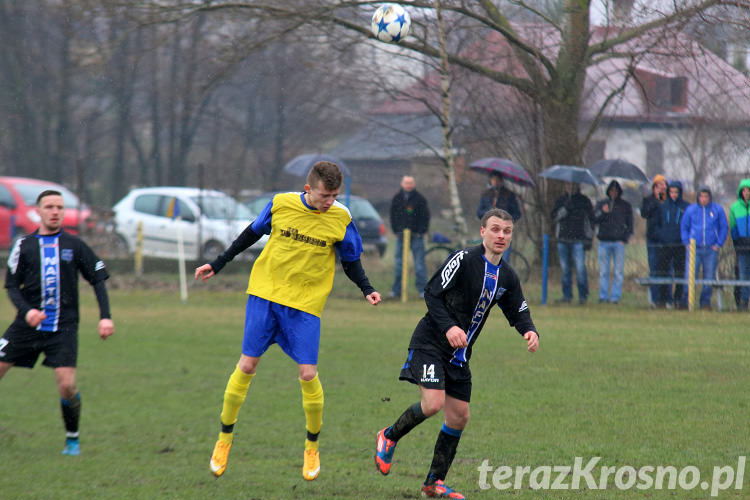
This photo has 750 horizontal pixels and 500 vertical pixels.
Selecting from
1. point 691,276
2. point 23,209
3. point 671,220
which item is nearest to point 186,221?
point 23,209

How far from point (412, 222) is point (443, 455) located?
9409 mm

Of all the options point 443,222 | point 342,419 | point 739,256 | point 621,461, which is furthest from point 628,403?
point 443,222

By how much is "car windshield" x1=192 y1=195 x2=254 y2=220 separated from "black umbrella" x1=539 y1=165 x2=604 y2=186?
683 cm

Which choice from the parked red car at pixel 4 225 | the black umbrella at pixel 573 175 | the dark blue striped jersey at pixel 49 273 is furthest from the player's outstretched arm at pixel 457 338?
the parked red car at pixel 4 225

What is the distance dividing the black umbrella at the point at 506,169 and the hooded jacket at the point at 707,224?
2851 millimetres

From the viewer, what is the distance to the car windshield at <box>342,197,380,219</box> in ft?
65.8

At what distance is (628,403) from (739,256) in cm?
588

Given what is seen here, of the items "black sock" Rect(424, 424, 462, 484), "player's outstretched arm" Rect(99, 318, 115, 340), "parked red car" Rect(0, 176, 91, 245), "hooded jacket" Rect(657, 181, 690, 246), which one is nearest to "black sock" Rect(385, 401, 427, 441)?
"black sock" Rect(424, 424, 462, 484)

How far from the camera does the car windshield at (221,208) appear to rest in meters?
18.3

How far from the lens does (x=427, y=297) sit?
5.34 meters

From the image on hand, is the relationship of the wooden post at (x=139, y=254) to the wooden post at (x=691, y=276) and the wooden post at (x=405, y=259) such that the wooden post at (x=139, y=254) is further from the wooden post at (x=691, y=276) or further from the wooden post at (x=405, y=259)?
the wooden post at (x=691, y=276)

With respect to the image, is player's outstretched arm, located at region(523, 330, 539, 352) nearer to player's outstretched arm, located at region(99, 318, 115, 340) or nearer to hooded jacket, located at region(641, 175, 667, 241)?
player's outstretched arm, located at region(99, 318, 115, 340)

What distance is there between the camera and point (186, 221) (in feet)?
62.1

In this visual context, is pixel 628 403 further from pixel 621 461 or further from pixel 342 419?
pixel 342 419
